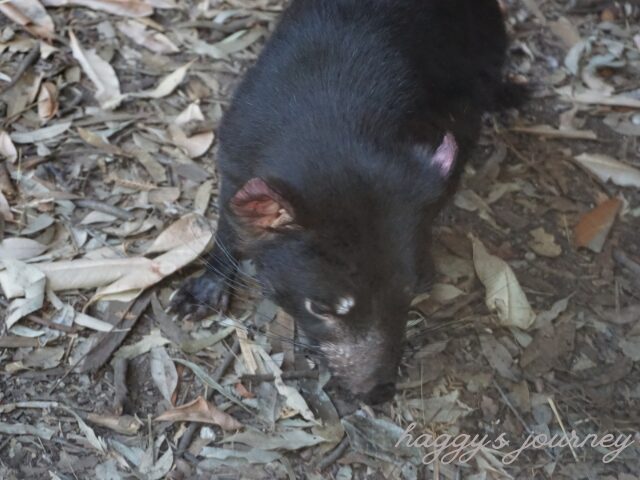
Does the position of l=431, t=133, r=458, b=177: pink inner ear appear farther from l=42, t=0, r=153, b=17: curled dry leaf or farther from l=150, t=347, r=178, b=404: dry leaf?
l=42, t=0, r=153, b=17: curled dry leaf

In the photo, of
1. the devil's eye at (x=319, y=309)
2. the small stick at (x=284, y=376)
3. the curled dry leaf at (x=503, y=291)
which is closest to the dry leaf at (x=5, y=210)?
the small stick at (x=284, y=376)

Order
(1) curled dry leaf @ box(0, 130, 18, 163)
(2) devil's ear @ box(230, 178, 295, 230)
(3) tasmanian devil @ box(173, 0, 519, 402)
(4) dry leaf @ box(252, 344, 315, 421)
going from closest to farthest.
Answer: (2) devil's ear @ box(230, 178, 295, 230) → (3) tasmanian devil @ box(173, 0, 519, 402) → (4) dry leaf @ box(252, 344, 315, 421) → (1) curled dry leaf @ box(0, 130, 18, 163)

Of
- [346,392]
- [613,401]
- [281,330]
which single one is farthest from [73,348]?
[613,401]

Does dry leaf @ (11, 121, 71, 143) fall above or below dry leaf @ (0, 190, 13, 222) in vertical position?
above

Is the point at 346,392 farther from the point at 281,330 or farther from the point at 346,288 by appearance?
the point at 346,288

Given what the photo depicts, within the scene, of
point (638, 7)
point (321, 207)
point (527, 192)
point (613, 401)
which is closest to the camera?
point (321, 207)

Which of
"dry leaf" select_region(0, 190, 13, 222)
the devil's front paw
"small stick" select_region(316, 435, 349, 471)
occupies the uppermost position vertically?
"dry leaf" select_region(0, 190, 13, 222)

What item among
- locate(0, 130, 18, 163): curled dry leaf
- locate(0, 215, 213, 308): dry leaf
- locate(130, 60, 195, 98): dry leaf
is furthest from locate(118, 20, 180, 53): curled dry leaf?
locate(0, 215, 213, 308): dry leaf

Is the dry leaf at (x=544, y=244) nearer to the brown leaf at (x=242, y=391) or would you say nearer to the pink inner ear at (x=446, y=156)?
the pink inner ear at (x=446, y=156)
